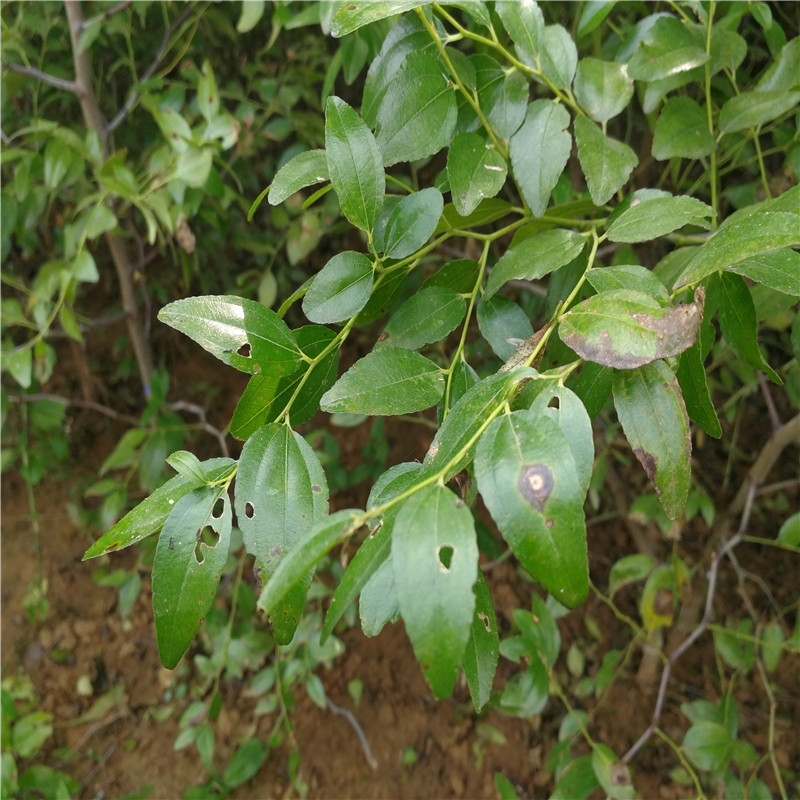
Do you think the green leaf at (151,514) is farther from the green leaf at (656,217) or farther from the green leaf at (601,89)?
the green leaf at (601,89)

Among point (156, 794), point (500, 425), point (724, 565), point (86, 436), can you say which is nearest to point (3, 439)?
point (86, 436)

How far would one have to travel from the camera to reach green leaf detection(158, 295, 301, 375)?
38 cm

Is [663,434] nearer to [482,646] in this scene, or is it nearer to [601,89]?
[482,646]

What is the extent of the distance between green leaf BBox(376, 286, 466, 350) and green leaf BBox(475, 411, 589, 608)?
170 millimetres

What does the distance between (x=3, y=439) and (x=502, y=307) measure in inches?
49.8

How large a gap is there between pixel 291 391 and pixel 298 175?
0.15m

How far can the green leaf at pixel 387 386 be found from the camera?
15.3 inches

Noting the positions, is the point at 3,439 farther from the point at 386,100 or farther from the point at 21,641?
the point at 386,100

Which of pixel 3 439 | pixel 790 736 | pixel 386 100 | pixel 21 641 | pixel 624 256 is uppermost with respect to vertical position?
pixel 386 100

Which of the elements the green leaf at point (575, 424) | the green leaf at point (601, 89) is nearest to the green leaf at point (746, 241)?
the green leaf at point (575, 424)

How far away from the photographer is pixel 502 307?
0.50m

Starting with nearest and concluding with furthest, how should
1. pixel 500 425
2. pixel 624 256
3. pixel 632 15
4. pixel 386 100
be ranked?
pixel 500 425
pixel 386 100
pixel 624 256
pixel 632 15

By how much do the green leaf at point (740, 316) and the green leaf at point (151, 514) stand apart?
1.20 feet

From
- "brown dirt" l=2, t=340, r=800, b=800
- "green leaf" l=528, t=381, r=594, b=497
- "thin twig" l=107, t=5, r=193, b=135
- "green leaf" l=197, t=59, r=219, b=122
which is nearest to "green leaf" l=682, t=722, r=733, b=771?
"brown dirt" l=2, t=340, r=800, b=800
